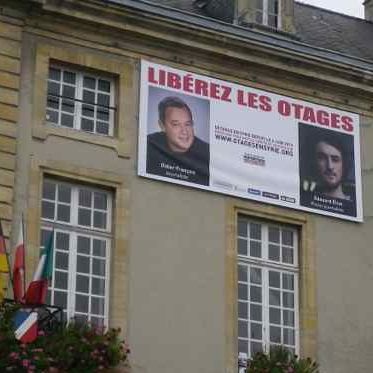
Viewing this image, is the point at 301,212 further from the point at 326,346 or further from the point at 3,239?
the point at 3,239

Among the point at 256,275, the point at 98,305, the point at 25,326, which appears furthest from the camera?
the point at 256,275

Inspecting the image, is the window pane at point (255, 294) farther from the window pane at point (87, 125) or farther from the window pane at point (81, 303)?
the window pane at point (87, 125)

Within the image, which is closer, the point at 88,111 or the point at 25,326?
the point at 25,326

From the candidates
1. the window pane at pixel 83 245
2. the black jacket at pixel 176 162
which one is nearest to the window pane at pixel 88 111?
the black jacket at pixel 176 162

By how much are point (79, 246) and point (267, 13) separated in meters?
5.21

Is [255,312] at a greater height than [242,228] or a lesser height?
lesser

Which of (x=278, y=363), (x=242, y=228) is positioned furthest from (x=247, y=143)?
(x=278, y=363)

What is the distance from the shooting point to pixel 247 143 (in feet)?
65.5

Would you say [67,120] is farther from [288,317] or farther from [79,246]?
[288,317]

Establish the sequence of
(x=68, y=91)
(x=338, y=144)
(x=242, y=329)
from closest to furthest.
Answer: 1. (x=68, y=91)
2. (x=242, y=329)
3. (x=338, y=144)

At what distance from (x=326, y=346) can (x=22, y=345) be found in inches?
197

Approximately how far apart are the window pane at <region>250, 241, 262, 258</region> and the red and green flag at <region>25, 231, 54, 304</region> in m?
3.48

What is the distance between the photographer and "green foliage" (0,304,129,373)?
53.8ft

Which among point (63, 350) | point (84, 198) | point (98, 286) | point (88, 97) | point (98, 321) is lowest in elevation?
point (63, 350)
